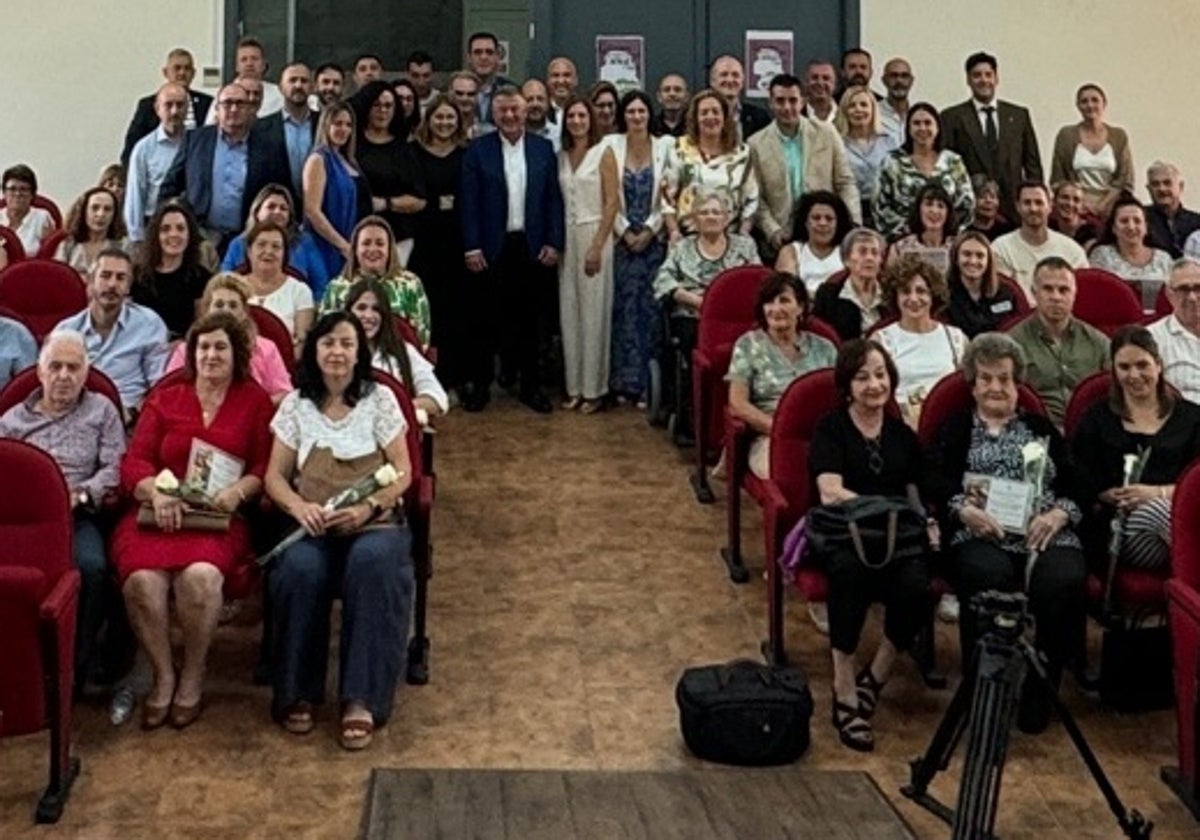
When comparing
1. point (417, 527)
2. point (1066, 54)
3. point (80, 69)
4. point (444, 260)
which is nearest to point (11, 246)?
point (444, 260)

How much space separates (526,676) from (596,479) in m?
1.68

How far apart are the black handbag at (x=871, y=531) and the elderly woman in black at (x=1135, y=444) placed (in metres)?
0.56

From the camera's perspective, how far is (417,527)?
4.20 m

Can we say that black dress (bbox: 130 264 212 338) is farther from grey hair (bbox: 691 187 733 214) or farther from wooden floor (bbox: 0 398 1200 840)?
grey hair (bbox: 691 187 733 214)

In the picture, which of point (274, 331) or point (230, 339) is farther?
point (274, 331)

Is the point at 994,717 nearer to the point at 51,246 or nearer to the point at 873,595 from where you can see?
the point at 873,595

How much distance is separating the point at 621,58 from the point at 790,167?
2.26 metres

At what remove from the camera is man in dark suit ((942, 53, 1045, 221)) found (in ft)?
24.5

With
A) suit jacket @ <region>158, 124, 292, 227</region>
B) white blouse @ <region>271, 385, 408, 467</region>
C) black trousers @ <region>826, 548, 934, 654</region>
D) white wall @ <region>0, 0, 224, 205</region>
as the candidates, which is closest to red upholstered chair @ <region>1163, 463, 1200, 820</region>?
black trousers @ <region>826, 548, 934, 654</region>

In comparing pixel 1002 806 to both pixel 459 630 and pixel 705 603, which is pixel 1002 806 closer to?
pixel 705 603

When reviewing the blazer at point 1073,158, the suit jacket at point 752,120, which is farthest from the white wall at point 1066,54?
the suit jacket at point 752,120

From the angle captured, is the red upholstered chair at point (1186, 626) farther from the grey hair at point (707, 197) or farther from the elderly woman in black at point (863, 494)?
the grey hair at point (707, 197)

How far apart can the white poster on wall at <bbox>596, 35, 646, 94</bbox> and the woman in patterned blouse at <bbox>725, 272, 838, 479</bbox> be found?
380 centimetres

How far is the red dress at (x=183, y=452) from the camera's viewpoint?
13.0ft
